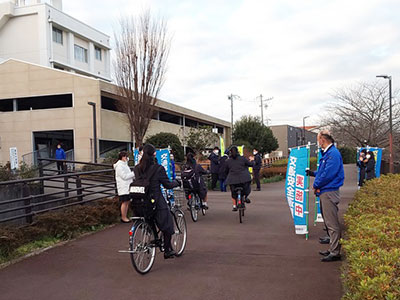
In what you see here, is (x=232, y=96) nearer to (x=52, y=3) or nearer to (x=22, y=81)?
(x=52, y=3)

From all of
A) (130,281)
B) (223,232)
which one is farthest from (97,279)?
(223,232)

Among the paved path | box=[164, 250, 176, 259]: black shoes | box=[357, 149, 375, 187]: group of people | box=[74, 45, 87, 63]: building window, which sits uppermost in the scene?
box=[74, 45, 87, 63]: building window

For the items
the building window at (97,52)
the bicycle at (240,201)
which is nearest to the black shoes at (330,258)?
the bicycle at (240,201)

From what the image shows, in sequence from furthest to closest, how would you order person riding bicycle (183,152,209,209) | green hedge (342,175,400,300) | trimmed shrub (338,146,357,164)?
trimmed shrub (338,146,357,164) < person riding bicycle (183,152,209,209) < green hedge (342,175,400,300)

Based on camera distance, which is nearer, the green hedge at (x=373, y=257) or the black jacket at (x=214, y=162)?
the green hedge at (x=373, y=257)

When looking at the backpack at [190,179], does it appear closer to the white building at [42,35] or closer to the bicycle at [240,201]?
the bicycle at [240,201]

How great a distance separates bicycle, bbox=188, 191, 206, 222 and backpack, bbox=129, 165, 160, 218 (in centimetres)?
411

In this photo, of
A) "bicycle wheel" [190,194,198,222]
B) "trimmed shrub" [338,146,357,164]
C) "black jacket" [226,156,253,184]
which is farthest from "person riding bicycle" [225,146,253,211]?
"trimmed shrub" [338,146,357,164]

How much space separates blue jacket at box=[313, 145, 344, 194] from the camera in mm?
5660

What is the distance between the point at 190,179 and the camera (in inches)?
377

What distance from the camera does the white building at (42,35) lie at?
40.1m

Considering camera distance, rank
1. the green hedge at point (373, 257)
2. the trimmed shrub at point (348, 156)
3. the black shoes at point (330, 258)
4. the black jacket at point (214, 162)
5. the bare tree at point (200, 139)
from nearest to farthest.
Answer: the green hedge at point (373, 257), the black shoes at point (330, 258), the black jacket at point (214, 162), the bare tree at point (200, 139), the trimmed shrub at point (348, 156)

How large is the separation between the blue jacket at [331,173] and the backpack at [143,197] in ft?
8.18

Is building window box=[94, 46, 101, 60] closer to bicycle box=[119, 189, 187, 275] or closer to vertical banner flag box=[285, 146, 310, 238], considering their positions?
vertical banner flag box=[285, 146, 310, 238]
